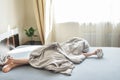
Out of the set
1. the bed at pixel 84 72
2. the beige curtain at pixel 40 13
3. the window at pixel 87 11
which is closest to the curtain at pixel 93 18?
the window at pixel 87 11

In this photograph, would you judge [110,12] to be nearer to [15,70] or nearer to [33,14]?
[33,14]

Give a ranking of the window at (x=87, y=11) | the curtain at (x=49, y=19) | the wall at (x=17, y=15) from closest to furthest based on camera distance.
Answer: the wall at (x=17, y=15), the window at (x=87, y=11), the curtain at (x=49, y=19)

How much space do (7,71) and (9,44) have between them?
1.15m

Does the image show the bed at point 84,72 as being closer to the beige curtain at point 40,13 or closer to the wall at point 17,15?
the wall at point 17,15

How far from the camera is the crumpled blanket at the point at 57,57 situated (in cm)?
188

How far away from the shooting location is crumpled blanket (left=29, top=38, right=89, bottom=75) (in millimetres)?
1878

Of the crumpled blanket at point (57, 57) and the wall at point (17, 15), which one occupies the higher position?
the wall at point (17, 15)

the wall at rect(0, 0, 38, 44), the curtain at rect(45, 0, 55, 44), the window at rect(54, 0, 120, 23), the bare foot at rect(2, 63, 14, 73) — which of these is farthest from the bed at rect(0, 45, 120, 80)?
the curtain at rect(45, 0, 55, 44)

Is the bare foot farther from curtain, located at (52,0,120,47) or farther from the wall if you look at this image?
curtain, located at (52,0,120,47)

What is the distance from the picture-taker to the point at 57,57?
6.59 feet

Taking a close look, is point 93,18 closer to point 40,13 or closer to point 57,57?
point 40,13

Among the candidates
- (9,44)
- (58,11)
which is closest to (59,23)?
(58,11)

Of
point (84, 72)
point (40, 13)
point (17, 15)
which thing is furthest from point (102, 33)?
point (84, 72)

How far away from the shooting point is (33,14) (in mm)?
3697
